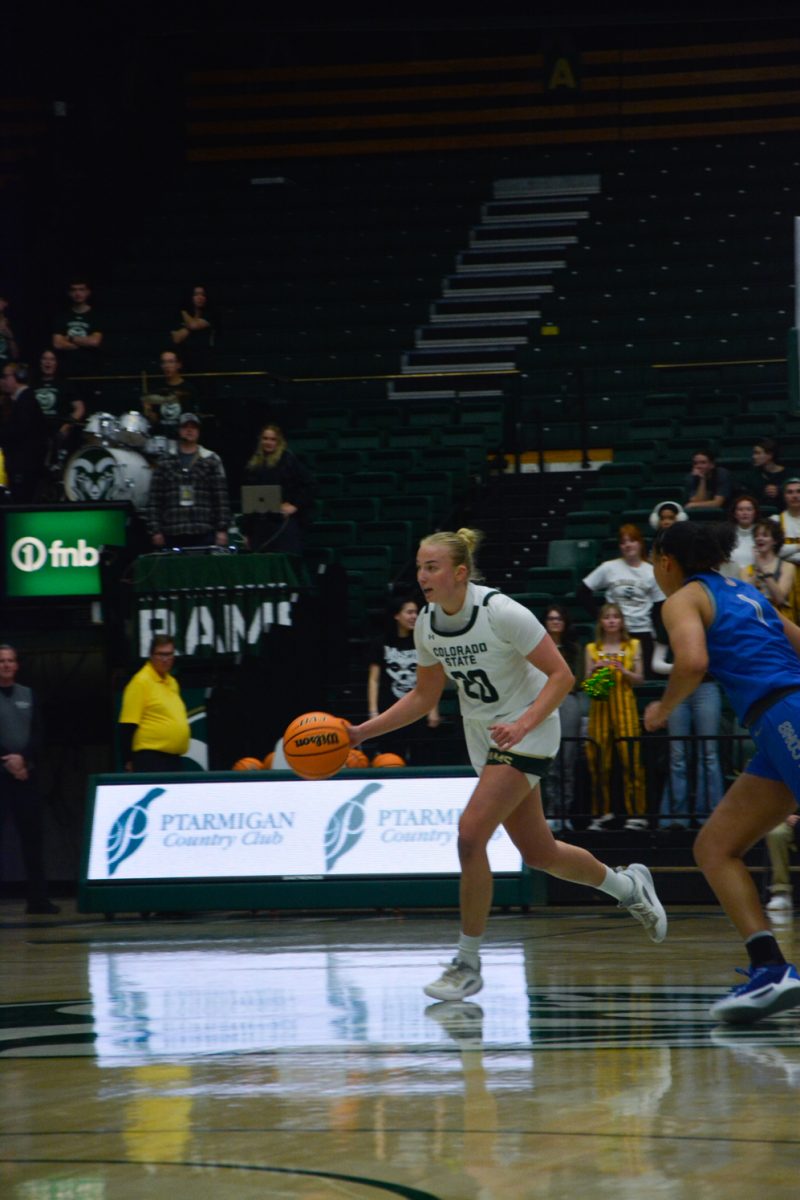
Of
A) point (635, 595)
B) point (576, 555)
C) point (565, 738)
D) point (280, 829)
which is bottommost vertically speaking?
point (280, 829)

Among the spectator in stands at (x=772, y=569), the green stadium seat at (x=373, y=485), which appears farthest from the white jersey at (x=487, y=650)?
the green stadium seat at (x=373, y=485)

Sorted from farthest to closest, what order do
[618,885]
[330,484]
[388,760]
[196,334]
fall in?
[196,334]
[330,484]
[388,760]
[618,885]

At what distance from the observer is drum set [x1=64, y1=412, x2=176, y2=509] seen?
52.3 feet

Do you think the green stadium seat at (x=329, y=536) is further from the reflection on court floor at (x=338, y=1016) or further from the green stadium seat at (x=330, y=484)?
the reflection on court floor at (x=338, y=1016)

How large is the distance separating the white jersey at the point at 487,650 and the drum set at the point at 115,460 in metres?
7.87

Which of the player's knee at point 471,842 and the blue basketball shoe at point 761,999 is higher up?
the player's knee at point 471,842

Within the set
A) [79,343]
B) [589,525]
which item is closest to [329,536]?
[589,525]

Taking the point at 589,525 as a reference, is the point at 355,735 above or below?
below

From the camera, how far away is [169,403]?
18.8 meters

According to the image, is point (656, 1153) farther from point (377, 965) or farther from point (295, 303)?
point (295, 303)

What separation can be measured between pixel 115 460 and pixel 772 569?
242 inches

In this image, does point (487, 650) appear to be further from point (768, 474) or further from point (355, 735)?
point (768, 474)

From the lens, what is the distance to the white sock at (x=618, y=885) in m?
7.84

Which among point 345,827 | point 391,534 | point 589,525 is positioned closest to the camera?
point 345,827
